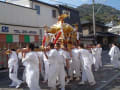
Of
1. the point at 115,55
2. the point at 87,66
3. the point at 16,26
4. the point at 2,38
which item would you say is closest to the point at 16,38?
the point at 16,26

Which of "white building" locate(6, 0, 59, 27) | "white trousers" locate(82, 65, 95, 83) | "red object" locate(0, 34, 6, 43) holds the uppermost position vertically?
"white building" locate(6, 0, 59, 27)

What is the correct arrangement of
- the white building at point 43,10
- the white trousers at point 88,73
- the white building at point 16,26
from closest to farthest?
1. the white trousers at point 88,73
2. the white building at point 16,26
3. the white building at point 43,10

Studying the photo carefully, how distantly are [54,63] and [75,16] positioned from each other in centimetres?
2187

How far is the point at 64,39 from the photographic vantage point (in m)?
10.1

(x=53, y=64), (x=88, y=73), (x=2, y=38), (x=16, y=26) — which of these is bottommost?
(x=88, y=73)

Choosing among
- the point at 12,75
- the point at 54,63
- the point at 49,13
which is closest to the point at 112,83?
the point at 54,63

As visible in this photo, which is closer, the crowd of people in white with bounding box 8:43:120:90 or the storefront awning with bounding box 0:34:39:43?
the crowd of people in white with bounding box 8:43:120:90

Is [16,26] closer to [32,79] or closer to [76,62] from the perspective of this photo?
[76,62]

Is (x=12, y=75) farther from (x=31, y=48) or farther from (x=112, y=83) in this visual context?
(x=112, y=83)

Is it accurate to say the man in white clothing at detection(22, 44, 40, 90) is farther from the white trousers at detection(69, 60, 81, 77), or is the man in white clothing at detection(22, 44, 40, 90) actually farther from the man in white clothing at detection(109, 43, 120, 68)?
the man in white clothing at detection(109, 43, 120, 68)

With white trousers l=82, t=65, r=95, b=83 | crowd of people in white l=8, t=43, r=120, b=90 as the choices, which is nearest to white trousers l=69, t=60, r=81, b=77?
crowd of people in white l=8, t=43, r=120, b=90

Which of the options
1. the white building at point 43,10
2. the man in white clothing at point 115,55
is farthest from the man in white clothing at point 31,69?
the white building at point 43,10

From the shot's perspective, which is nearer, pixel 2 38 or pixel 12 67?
pixel 12 67

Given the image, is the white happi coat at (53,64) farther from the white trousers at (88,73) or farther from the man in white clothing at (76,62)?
the man in white clothing at (76,62)
